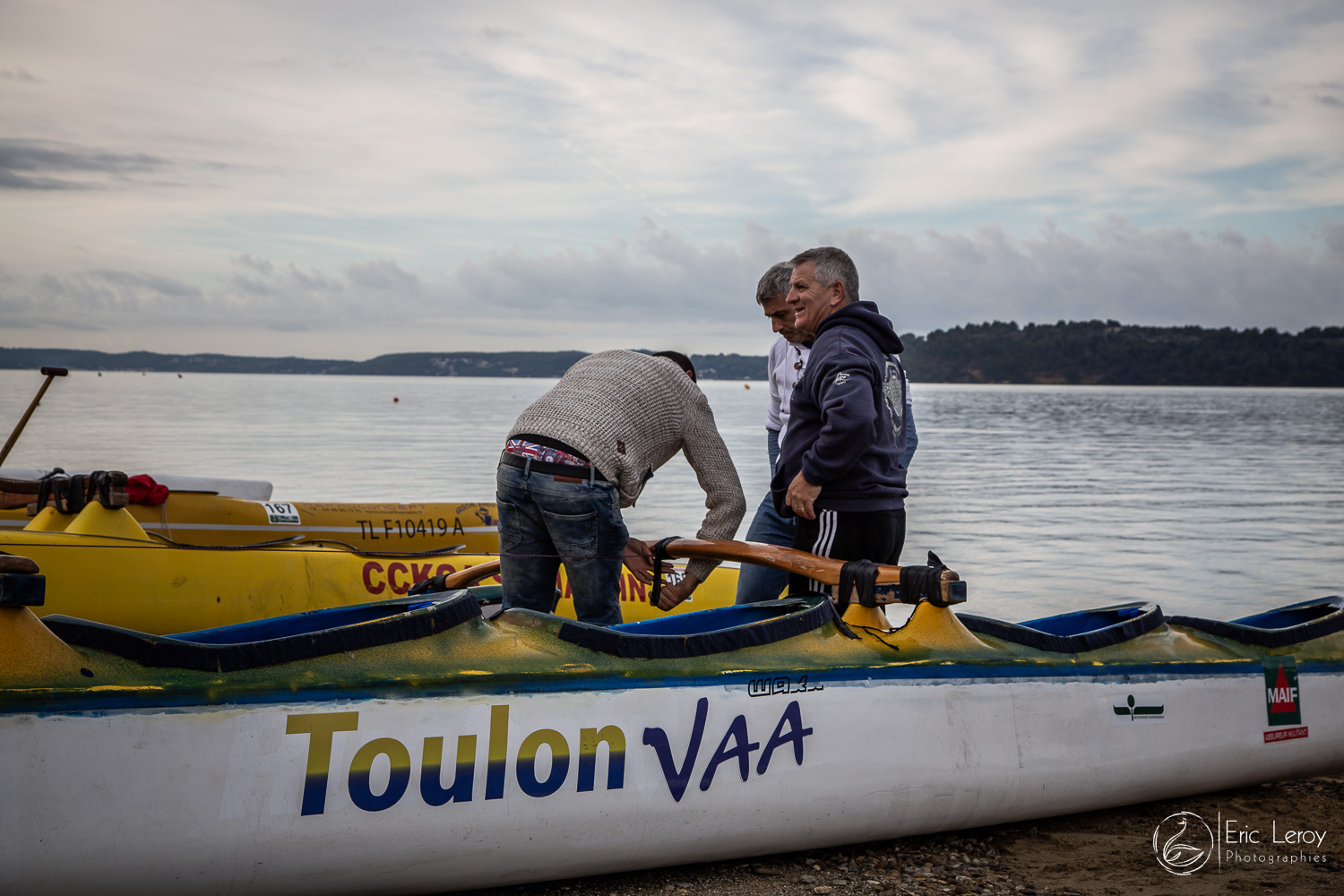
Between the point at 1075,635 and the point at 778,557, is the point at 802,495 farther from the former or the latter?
the point at 1075,635

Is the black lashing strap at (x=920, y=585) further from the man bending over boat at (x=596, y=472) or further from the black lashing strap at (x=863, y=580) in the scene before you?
the man bending over boat at (x=596, y=472)

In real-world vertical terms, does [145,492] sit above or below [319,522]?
above

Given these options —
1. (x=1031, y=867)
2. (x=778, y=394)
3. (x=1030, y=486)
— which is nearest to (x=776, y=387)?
(x=778, y=394)

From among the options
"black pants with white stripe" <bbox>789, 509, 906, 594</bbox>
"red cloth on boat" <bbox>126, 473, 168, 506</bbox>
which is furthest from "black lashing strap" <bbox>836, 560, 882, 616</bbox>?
"red cloth on boat" <bbox>126, 473, 168, 506</bbox>

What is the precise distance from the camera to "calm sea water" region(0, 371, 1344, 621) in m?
9.88

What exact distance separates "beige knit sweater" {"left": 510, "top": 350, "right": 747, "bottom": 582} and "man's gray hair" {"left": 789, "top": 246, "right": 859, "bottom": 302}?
584 mm

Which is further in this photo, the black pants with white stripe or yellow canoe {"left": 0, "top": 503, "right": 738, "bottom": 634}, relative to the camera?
yellow canoe {"left": 0, "top": 503, "right": 738, "bottom": 634}

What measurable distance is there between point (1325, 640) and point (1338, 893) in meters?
1.26

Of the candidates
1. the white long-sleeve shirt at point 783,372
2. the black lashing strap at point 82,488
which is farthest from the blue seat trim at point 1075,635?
the black lashing strap at point 82,488

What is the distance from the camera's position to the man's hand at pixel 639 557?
12.3ft

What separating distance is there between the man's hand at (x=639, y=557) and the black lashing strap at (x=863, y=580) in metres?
0.72

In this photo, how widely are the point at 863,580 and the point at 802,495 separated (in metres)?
0.34

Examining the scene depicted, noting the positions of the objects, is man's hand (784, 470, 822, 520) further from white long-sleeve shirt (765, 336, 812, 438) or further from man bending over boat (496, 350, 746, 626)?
white long-sleeve shirt (765, 336, 812, 438)

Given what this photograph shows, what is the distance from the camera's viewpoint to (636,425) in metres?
3.55
